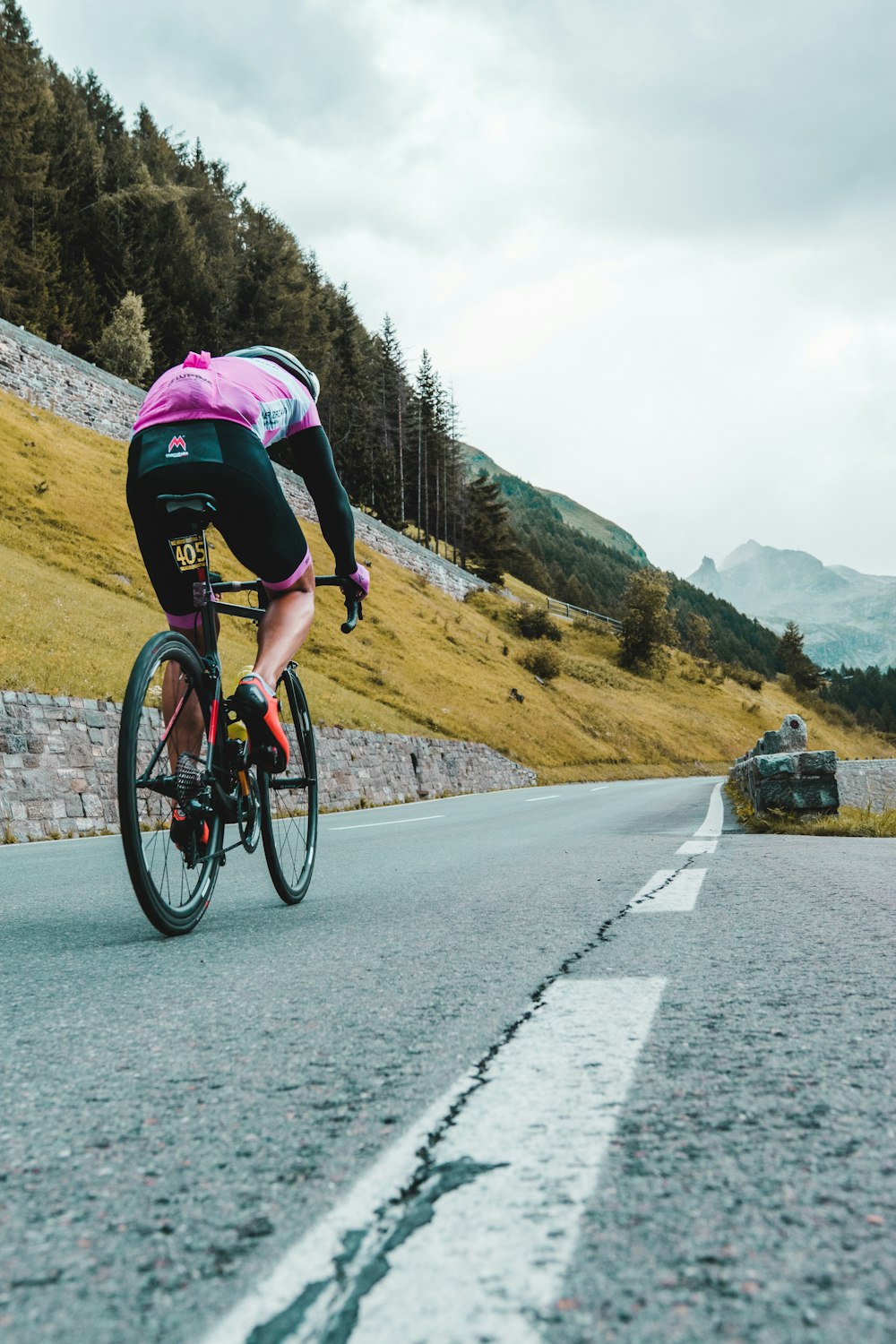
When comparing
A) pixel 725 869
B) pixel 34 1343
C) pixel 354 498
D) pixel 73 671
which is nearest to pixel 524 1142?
pixel 34 1343

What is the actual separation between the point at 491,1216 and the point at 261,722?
2.38m

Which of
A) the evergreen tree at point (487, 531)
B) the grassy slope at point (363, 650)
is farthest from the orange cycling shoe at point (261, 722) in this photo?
the evergreen tree at point (487, 531)

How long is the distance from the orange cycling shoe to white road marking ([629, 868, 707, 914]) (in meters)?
1.41

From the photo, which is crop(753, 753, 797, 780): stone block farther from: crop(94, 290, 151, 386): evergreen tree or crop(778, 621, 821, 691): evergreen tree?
crop(778, 621, 821, 691): evergreen tree

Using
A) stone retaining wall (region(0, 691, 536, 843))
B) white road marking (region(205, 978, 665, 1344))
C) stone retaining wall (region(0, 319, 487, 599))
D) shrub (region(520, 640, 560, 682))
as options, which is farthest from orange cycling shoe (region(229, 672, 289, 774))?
shrub (region(520, 640, 560, 682))

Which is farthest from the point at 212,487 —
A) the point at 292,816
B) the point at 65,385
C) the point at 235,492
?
the point at 65,385

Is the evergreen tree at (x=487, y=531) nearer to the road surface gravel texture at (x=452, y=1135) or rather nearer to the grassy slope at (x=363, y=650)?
the grassy slope at (x=363, y=650)

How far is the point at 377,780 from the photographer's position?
2161 centimetres

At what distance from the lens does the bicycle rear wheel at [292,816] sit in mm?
3766

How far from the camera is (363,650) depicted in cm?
3388

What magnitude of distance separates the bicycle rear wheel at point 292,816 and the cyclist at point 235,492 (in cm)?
34

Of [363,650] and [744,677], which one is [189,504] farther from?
[744,677]

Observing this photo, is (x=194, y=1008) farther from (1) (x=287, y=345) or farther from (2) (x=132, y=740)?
(1) (x=287, y=345)

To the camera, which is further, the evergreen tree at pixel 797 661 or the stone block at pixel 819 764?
the evergreen tree at pixel 797 661
